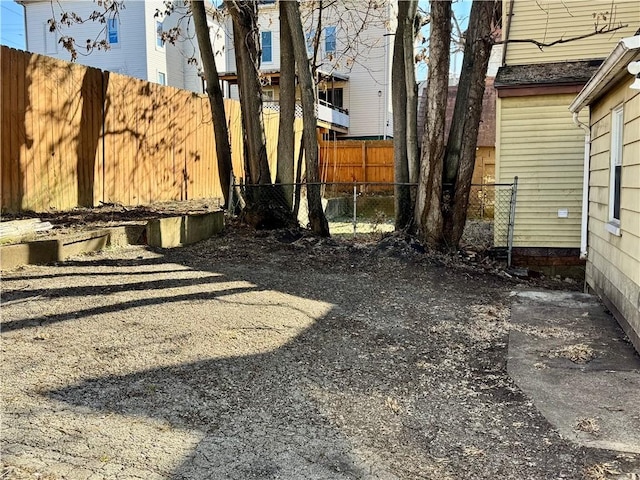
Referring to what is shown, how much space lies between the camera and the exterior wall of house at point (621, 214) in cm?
496

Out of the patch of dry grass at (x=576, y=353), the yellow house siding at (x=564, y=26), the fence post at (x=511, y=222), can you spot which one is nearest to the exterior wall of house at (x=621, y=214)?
the patch of dry grass at (x=576, y=353)

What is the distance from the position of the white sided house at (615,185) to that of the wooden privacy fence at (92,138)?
773 cm

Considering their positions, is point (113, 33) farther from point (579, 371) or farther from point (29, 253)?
point (579, 371)

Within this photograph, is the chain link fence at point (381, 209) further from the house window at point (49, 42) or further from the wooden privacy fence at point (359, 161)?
the house window at point (49, 42)

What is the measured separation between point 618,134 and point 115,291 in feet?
18.8

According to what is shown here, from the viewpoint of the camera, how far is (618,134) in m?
6.16

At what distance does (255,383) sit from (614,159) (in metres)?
5.01

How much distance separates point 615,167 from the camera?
6.20m

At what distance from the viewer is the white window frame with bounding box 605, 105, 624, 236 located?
6000 millimetres

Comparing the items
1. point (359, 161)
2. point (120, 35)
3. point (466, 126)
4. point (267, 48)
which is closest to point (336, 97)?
point (267, 48)

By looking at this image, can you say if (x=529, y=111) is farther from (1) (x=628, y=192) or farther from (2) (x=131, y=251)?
(2) (x=131, y=251)

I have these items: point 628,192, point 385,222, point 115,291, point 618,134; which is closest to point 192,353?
point 115,291

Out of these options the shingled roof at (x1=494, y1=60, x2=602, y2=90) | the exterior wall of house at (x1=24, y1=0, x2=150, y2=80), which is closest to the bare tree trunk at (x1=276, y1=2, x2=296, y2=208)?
the shingled roof at (x1=494, y1=60, x2=602, y2=90)

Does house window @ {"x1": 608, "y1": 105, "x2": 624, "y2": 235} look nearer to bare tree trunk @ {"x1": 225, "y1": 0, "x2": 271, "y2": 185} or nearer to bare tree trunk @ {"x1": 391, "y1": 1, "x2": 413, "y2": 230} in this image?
bare tree trunk @ {"x1": 391, "y1": 1, "x2": 413, "y2": 230}
